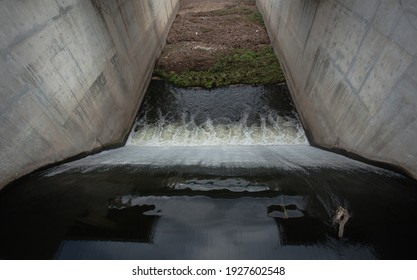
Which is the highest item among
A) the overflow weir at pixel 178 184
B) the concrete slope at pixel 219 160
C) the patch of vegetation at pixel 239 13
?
the overflow weir at pixel 178 184

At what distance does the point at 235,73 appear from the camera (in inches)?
556

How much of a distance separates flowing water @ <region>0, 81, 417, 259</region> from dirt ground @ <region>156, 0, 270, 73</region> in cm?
888

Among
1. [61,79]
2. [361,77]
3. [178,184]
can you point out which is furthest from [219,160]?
[61,79]

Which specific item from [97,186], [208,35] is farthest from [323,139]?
[208,35]

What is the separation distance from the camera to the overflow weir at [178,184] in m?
4.45

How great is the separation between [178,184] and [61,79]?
4208mm

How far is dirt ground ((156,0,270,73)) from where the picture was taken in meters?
15.4

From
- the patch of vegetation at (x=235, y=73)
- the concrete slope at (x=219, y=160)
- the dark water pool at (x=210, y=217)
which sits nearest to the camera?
the dark water pool at (x=210, y=217)

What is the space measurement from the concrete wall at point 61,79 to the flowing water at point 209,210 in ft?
2.44

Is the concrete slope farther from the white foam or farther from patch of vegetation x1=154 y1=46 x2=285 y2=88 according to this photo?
patch of vegetation x1=154 y1=46 x2=285 y2=88

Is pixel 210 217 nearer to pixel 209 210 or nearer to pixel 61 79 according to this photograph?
pixel 209 210

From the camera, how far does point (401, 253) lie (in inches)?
161

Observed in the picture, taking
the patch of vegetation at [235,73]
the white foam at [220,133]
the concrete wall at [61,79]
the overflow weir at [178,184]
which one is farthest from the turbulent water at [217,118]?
the concrete wall at [61,79]

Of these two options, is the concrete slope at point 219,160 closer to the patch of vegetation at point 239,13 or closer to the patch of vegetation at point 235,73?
the patch of vegetation at point 235,73
